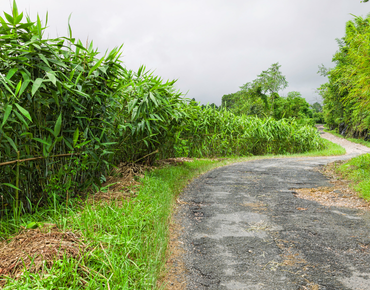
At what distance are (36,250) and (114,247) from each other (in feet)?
1.44

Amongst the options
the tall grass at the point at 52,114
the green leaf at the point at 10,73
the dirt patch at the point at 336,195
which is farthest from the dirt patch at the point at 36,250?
the dirt patch at the point at 336,195

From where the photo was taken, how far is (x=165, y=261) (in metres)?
1.98

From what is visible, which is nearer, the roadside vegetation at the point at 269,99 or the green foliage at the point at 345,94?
the green foliage at the point at 345,94

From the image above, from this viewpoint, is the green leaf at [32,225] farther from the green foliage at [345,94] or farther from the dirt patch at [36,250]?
the green foliage at [345,94]

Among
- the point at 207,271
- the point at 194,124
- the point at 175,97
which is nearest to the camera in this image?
the point at 207,271

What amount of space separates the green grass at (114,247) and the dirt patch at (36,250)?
2.1 inches

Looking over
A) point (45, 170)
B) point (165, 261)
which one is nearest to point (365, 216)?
point (165, 261)

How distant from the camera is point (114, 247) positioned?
5.44ft

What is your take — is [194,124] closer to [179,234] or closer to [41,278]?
[179,234]

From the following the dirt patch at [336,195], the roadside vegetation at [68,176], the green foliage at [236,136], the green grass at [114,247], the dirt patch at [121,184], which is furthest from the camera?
the green foliage at [236,136]

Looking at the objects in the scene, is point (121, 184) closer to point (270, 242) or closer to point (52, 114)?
point (52, 114)

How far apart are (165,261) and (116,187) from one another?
4.25 feet

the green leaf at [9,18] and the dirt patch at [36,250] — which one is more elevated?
the green leaf at [9,18]

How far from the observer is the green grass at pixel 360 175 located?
3.86 metres
